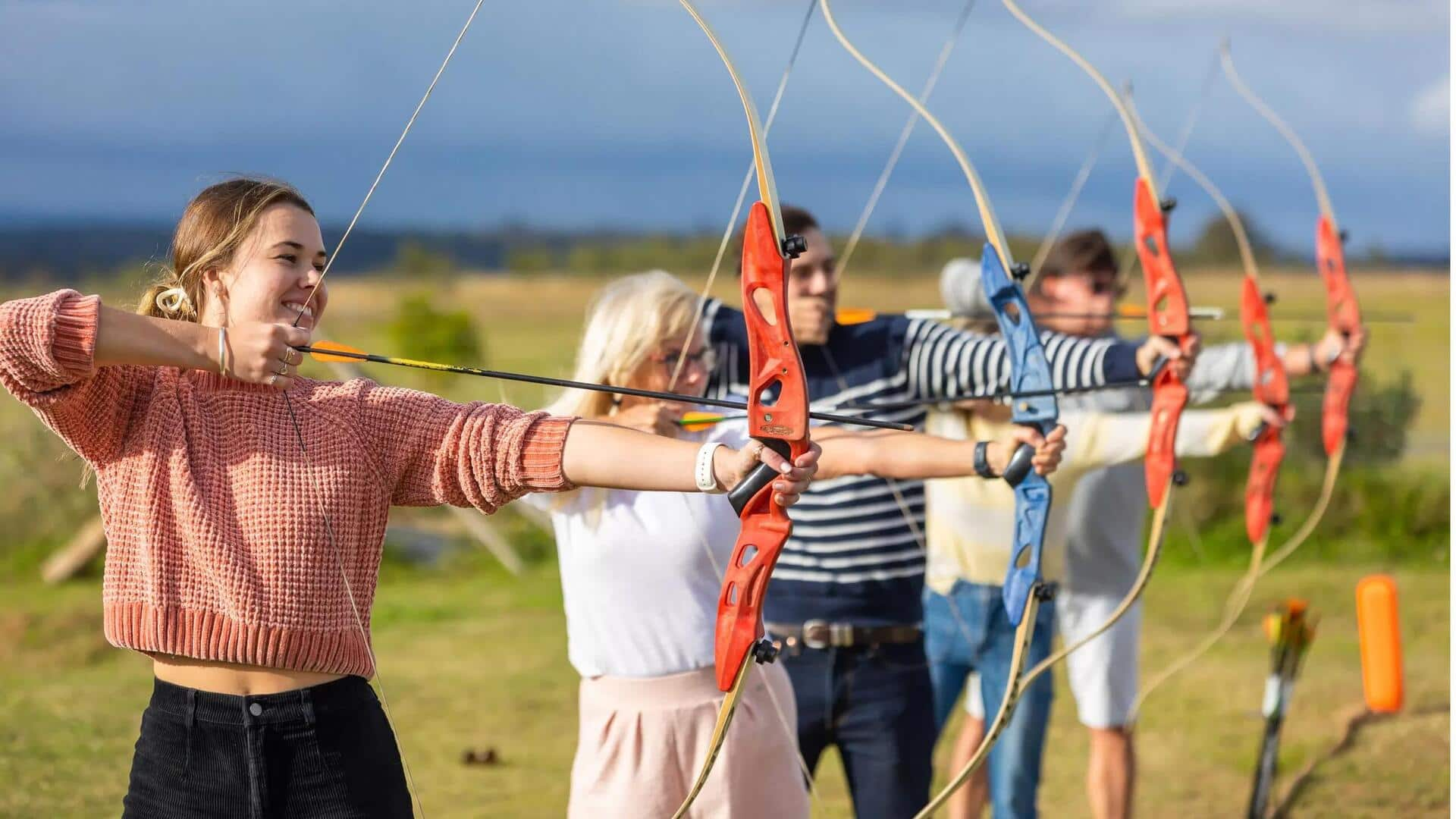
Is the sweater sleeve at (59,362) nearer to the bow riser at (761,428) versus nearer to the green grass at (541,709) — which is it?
the bow riser at (761,428)

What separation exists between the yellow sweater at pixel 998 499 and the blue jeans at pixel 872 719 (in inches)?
23.2

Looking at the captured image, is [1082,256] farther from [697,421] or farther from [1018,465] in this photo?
[697,421]

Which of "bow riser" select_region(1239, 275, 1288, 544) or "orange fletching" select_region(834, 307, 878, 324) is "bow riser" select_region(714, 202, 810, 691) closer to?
"orange fletching" select_region(834, 307, 878, 324)

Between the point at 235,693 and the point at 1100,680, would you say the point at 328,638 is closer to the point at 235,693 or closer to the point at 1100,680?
the point at 235,693

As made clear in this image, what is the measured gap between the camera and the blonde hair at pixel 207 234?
1736 millimetres

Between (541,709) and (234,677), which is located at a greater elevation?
(234,677)

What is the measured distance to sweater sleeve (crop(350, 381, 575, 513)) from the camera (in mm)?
1726

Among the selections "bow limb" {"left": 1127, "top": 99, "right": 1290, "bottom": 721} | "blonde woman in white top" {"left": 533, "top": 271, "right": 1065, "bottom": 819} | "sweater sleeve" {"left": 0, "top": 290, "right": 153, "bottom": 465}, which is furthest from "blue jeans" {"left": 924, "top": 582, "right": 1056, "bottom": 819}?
"sweater sleeve" {"left": 0, "top": 290, "right": 153, "bottom": 465}

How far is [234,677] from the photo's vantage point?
1701 millimetres

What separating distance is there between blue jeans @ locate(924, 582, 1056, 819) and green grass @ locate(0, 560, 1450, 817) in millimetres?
355

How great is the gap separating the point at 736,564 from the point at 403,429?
40 centimetres

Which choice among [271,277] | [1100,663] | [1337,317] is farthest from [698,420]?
[1337,317]

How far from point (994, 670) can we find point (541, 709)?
2.42 meters

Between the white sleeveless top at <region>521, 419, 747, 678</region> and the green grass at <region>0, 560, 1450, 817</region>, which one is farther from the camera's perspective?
the green grass at <region>0, 560, 1450, 817</region>
